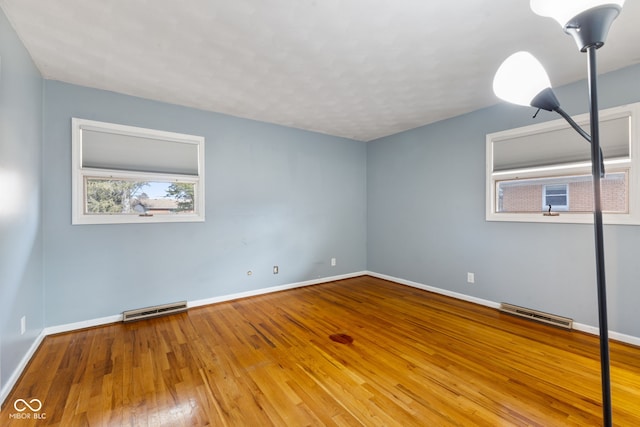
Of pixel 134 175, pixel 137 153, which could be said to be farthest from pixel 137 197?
pixel 137 153

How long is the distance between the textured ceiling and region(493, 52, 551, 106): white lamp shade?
91 centimetres

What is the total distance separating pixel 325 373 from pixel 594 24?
7.86 feet

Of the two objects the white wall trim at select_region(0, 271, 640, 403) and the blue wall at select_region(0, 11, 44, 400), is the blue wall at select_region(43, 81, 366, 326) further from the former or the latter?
the blue wall at select_region(0, 11, 44, 400)

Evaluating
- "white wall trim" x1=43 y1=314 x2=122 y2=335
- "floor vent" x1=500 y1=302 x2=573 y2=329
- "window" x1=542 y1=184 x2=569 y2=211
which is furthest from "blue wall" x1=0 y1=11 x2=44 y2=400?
"window" x1=542 y1=184 x2=569 y2=211

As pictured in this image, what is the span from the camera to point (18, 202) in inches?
83.4

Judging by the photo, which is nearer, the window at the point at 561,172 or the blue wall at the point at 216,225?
the window at the point at 561,172

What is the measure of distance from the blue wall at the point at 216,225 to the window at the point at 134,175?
0.29 feet

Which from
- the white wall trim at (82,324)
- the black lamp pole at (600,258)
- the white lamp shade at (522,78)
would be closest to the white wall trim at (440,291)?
the black lamp pole at (600,258)

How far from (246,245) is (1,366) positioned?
8.01 ft

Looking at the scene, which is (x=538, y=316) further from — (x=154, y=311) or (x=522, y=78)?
(x=154, y=311)

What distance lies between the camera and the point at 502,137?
133 inches

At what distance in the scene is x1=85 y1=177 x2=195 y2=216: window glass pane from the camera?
9.90 feet

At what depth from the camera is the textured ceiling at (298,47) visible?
6.01 feet

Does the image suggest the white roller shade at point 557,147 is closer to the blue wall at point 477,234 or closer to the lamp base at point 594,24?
the blue wall at point 477,234
